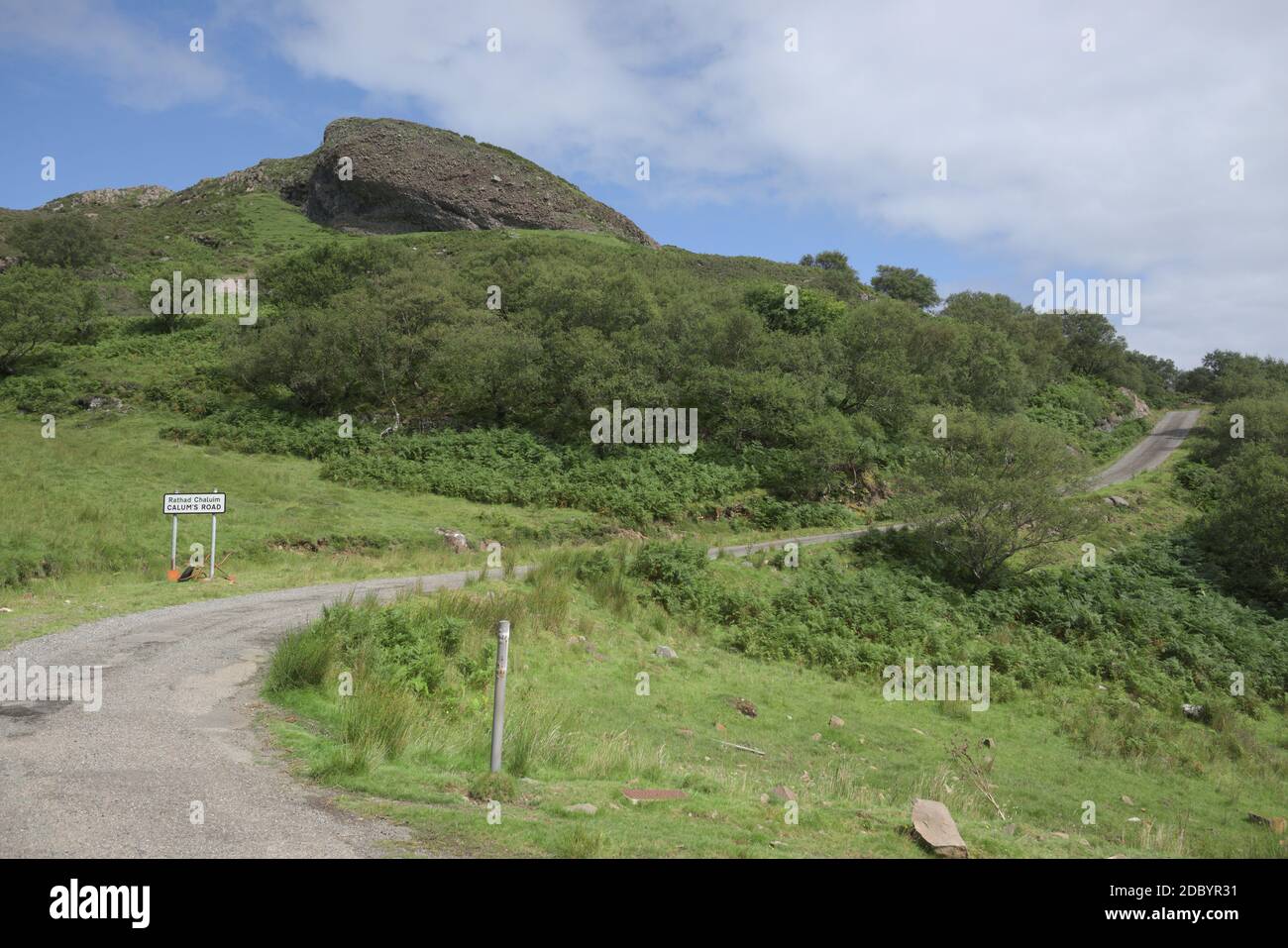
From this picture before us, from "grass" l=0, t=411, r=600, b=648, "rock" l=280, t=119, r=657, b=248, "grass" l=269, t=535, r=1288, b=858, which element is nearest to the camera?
"grass" l=269, t=535, r=1288, b=858

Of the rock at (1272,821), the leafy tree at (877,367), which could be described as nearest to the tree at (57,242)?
the leafy tree at (877,367)

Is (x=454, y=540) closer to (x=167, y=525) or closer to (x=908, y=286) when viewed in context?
(x=167, y=525)

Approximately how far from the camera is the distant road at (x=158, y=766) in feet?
A: 17.8

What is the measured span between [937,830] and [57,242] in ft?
288

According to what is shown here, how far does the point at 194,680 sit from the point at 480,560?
13750mm

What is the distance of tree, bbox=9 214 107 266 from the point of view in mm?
68188

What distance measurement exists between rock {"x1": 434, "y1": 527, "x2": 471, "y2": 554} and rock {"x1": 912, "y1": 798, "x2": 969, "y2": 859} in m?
19.8

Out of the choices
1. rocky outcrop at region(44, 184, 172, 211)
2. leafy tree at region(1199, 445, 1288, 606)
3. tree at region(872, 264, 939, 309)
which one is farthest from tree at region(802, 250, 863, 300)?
rocky outcrop at region(44, 184, 172, 211)

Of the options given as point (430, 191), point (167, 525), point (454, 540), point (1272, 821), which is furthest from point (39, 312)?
point (1272, 821)

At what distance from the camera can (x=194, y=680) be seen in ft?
32.5

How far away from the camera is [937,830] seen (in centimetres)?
726

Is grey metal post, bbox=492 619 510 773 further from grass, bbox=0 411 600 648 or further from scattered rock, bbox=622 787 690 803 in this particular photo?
grass, bbox=0 411 600 648

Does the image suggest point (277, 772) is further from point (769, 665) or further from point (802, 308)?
point (802, 308)
